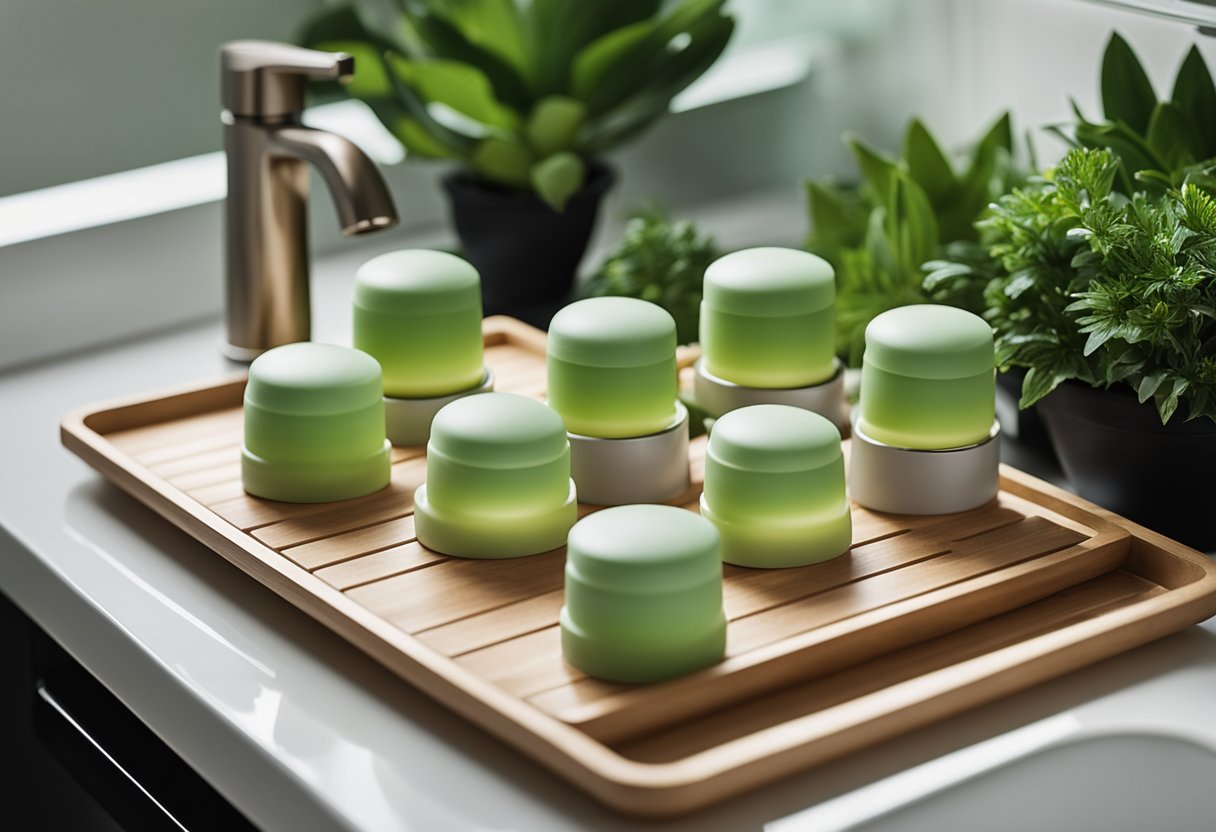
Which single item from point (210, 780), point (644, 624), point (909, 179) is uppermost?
point (909, 179)

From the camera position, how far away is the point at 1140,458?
905mm

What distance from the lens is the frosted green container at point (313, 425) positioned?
90cm

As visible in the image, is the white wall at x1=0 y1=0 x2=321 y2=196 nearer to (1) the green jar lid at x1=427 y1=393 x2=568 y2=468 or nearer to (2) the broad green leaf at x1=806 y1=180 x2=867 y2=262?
(2) the broad green leaf at x1=806 y1=180 x2=867 y2=262

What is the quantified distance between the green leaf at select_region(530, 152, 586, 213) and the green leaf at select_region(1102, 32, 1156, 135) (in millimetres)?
404

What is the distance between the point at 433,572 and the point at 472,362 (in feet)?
0.67

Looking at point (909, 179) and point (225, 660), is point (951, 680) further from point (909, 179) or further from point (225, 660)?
point (909, 179)

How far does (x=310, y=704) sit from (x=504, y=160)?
0.61 metres

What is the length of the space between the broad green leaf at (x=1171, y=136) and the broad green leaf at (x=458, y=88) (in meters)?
0.51

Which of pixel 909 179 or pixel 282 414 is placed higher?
pixel 909 179

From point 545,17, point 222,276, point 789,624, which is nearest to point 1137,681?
point 789,624

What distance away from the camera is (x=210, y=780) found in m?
0.76

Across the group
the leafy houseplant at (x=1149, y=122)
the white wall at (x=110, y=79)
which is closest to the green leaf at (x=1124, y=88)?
the leafy houseplant at (x=1149, y=122)

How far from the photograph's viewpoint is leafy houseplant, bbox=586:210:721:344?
118 cm

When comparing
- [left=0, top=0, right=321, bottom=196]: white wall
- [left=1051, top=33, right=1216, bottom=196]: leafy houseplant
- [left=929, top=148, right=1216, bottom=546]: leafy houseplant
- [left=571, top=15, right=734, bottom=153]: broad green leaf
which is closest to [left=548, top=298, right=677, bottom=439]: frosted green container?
[left=929, top=148, right=1216, bottom=546]: leafy houseplant
